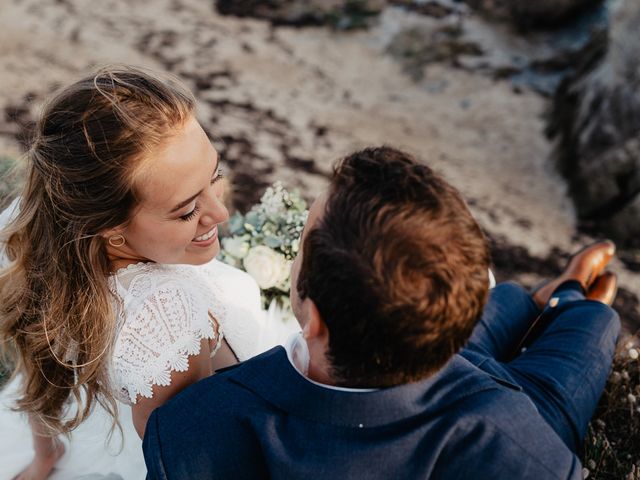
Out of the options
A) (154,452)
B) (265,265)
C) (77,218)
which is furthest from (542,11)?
(154,452)

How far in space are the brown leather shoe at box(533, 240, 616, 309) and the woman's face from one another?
6.41 feet

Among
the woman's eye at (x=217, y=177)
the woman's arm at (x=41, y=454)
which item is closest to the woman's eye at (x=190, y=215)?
the woman's eye at (x=217, y=177)

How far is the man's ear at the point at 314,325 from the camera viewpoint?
1.37 m

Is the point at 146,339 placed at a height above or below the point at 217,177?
below

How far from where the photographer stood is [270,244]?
8.96ft

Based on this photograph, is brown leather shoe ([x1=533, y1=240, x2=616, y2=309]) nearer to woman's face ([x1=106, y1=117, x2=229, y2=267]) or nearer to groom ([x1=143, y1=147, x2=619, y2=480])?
groom ([x1=143, y1=147, x2=619, y2=480])

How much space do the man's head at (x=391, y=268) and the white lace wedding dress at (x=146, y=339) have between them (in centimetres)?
57

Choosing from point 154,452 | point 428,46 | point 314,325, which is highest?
point 314,325

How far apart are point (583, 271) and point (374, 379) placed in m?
2.23

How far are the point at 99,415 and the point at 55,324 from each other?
2.12ft

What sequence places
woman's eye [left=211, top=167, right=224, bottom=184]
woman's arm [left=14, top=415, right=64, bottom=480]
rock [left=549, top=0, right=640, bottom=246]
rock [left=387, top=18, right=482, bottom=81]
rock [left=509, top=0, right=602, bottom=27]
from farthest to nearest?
rock [left=509, top=0, right=602, bottom=27]
rock [left=387, top=18, right=482, bottom=81]
rock [left=549, top=0, right=640, bottom=246]
woman's arm [left=14, top=415, right=64, bottom=480]
woman's eye [left=211, top=167, right=224, bottom=184]

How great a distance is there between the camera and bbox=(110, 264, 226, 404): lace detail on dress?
5.77 feet

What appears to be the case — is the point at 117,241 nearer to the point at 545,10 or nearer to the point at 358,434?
the point at 358,434

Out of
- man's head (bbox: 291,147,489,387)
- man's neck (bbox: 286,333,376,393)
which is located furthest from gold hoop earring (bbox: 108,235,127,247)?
man's head (bbox: 291,147,489,387)
